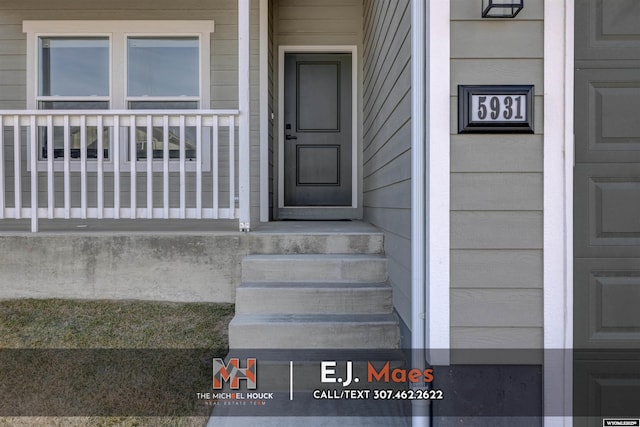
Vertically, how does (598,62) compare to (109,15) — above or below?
below

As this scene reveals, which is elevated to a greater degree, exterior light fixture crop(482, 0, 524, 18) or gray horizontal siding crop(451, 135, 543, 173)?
exterior light fixture crop(482, 0, 524, 18)

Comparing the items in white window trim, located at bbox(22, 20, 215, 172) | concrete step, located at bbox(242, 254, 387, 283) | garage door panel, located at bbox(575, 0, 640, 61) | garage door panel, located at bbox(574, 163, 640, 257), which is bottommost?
concrete step, located at bbox(242, 254, 387, 283)

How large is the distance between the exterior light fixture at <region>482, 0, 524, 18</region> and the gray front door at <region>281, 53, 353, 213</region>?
3204 mm

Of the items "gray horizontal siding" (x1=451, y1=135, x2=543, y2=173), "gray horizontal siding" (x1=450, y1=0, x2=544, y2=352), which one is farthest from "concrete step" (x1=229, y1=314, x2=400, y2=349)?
"gray horizontal siding" (x1=451, y1=135, x2=543, y2=173)

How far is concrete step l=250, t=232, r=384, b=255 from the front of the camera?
10.6ft

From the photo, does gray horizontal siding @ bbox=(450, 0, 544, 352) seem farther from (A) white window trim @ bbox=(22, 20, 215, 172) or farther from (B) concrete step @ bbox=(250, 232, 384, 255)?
(A) white window trim @ bbox=(22, 20, 215, 172)

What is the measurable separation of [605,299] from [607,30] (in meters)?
1.14

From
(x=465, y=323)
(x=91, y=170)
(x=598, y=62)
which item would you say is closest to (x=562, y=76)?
(x=598, y=62)

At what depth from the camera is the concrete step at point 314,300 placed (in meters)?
2.85

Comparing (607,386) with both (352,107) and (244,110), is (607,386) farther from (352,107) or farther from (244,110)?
(352,107)

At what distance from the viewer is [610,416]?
187 centimetres

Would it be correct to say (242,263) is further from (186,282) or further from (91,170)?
(91,170)

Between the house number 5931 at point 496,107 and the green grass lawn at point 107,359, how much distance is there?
1973 mm

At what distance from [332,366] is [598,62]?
200 centimetres
